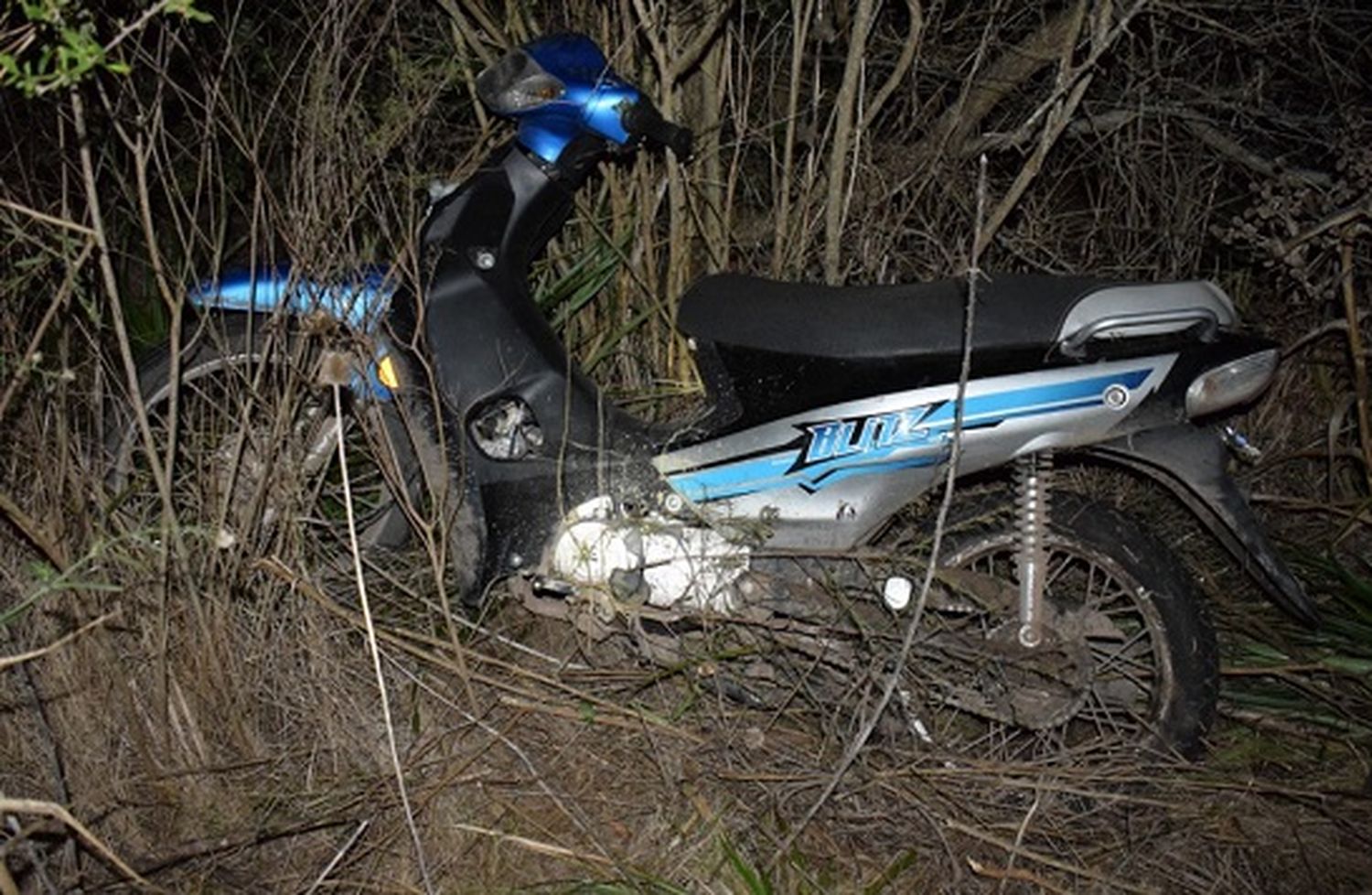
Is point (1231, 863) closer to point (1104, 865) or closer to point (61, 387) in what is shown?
point (1104, 865)

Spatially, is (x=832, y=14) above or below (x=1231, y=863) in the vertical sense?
above

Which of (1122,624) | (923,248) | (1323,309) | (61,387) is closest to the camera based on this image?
(61,387)

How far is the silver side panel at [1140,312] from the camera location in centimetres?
275

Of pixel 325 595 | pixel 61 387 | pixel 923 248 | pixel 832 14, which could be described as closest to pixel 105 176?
pixel 61 387

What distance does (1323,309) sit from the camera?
4.25 meters

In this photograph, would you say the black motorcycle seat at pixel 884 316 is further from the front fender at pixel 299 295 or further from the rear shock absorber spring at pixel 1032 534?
the front fender at pixel 299 295

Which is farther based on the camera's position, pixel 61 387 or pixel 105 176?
pixel 105 176

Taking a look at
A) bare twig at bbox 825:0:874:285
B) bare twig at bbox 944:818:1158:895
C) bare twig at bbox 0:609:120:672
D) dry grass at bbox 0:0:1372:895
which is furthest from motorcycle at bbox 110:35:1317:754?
bare twig at bbox 0:609:120:672

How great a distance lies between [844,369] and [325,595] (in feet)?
3.99

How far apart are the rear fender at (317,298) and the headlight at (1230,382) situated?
67.7 inches

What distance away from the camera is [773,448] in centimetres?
296

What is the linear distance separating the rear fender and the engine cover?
548 millimetres

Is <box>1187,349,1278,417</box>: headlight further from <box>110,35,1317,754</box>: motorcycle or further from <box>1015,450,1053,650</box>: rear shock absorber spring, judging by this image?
<box>1015,450,1053,650</box>: rear shock absorber spring

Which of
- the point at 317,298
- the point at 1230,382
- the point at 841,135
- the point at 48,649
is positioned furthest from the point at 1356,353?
the point at 48,649
